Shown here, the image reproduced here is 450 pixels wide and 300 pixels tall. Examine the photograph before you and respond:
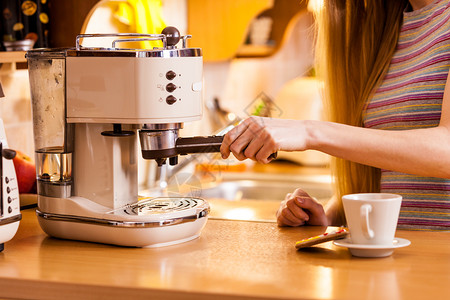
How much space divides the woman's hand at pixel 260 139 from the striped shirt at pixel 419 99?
37cm

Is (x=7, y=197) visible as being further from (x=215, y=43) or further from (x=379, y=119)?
(x=215, y=43)

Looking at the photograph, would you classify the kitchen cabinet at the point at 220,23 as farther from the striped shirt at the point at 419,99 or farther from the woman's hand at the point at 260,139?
the woman's hand at the point at 260,139

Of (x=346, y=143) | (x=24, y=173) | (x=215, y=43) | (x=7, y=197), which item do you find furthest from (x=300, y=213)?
(x=215, y=43)

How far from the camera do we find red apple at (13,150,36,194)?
5.03 ft

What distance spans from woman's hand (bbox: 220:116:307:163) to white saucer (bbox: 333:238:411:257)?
0.18m

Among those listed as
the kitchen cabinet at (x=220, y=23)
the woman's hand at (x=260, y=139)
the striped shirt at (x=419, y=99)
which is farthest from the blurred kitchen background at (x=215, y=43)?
the striped shirt at (x=419, y=99)

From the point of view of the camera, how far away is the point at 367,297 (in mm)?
890

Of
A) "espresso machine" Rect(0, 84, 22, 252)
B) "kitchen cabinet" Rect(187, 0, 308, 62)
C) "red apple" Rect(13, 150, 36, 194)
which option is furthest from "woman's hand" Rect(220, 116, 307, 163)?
"kitchen cabinet" Rect(187, 0, 308, 62)

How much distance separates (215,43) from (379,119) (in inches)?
63.4

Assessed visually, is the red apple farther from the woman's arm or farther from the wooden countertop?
the woman's arm

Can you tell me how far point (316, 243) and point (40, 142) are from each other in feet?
1.77

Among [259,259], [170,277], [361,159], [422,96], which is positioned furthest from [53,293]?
[422,96]

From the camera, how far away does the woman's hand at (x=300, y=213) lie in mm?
1323

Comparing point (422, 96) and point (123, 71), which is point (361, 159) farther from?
point (123, 71)
